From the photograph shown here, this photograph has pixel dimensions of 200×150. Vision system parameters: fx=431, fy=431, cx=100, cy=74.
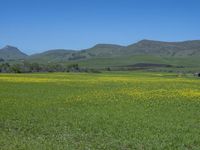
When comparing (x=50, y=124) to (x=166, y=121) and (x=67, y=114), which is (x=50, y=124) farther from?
(x=166, y=121)

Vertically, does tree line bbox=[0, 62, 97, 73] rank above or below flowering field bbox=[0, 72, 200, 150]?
above

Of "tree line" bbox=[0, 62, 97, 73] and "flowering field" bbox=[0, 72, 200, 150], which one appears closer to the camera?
"flowering field" bbox=[0, 72, 200, 150]

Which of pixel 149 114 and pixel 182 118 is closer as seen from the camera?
pixel 182 118

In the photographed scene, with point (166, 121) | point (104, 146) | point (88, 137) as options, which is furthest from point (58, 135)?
point (166, 121)

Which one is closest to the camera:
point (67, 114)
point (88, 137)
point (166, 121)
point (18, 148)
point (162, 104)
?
point (18, 148)

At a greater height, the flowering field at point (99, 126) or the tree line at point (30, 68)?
the tree line at point (30, 68)

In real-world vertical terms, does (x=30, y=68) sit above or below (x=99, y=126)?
above

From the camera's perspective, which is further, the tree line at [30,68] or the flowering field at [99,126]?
the tree line at [30,68]

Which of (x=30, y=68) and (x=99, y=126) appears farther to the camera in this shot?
(x=30, y=68)

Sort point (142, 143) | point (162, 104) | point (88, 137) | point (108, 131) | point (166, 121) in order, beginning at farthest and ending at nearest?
point (162, 104) < point (166, 121) < point (108, 131) < point (88, 137) < point (142, 143)

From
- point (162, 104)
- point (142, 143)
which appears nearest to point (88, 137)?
point (142, 143)

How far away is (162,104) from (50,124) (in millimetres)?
11572

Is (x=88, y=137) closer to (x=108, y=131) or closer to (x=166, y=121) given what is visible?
(x=108, y=131)

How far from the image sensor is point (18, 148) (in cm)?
1373
